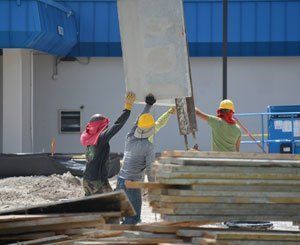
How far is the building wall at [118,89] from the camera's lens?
87.7 feet

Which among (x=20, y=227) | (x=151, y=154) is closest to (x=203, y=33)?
(x=151, y=154)

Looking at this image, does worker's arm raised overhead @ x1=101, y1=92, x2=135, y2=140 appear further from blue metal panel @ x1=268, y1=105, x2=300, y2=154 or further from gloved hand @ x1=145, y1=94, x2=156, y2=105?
blue metal panel @ x1=268, y1=105, x2=300, y2=154

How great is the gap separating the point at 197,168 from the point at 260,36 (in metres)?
19.6

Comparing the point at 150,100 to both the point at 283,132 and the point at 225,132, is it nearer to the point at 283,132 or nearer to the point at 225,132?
the point at 225,132

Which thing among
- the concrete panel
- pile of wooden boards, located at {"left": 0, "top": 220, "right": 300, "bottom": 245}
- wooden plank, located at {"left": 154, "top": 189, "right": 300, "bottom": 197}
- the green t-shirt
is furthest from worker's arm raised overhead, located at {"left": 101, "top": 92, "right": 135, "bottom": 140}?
wooden plank, located at {"left": 154, "top": 189, "right": 300, "bottom": 197}

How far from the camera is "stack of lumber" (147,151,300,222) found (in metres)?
7.05

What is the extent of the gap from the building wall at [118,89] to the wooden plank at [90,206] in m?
18.5

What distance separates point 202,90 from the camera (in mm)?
26797

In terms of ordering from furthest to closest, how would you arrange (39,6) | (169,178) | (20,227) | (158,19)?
(39,6) < (158,19) < (20,227) < (169,178)

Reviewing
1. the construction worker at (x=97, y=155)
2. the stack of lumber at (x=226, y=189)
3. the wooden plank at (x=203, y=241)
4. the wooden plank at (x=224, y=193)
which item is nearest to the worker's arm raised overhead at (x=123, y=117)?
the construction worker at (x=97, y=155)

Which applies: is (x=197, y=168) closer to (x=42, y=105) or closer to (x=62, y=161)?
(x=62, y=161)

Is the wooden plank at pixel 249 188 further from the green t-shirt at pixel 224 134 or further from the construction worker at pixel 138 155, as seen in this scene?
the green t-shirt at pixel 224 134

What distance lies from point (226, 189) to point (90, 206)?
5.21 feet

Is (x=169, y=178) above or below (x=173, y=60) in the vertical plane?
below
